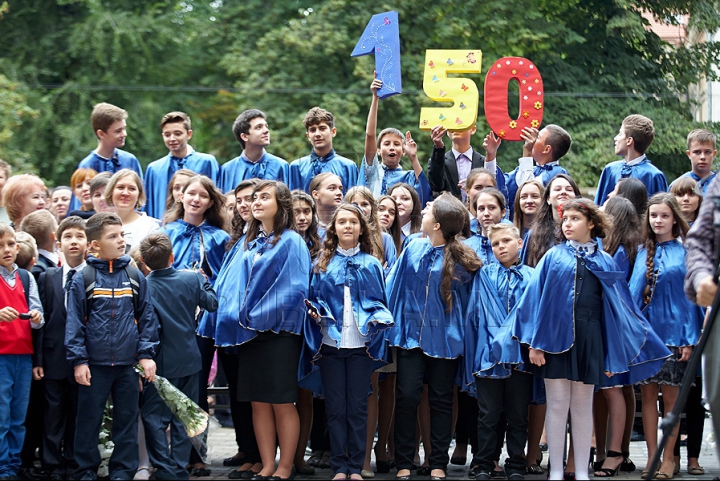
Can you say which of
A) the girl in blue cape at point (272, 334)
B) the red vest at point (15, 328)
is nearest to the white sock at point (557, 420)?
the girl in blue cape at point (272, 334)

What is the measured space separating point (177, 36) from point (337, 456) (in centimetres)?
1587

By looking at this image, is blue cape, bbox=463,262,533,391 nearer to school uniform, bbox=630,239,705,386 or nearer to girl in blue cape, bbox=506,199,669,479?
girl in blue cape, bbox=506,199,669,479

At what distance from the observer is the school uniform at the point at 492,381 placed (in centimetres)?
654

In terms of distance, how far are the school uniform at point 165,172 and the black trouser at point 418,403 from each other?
2.92 meters

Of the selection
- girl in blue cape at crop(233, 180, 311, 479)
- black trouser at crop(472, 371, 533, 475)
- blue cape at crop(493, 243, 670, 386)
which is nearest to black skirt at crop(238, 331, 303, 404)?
girl in blue cape at crop(233, 180, 311, 479)

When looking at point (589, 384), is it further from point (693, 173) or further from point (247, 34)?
point (247, 34)

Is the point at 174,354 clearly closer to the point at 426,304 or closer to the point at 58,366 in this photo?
the point at 58,366

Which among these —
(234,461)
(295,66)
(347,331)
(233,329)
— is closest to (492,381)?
(347,331)

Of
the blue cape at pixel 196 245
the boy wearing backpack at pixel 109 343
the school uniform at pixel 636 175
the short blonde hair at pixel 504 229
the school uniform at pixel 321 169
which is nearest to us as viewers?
the boy wearing backpack at pixel 109 343

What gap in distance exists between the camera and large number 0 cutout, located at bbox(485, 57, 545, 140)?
322 inches

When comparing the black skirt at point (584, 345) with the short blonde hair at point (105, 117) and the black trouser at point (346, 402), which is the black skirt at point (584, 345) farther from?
the short blonde hair at point (105, 117)

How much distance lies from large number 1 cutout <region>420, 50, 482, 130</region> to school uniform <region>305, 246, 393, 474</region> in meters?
1.91

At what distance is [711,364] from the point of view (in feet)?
13.4

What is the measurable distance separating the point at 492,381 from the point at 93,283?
280 centimetres
